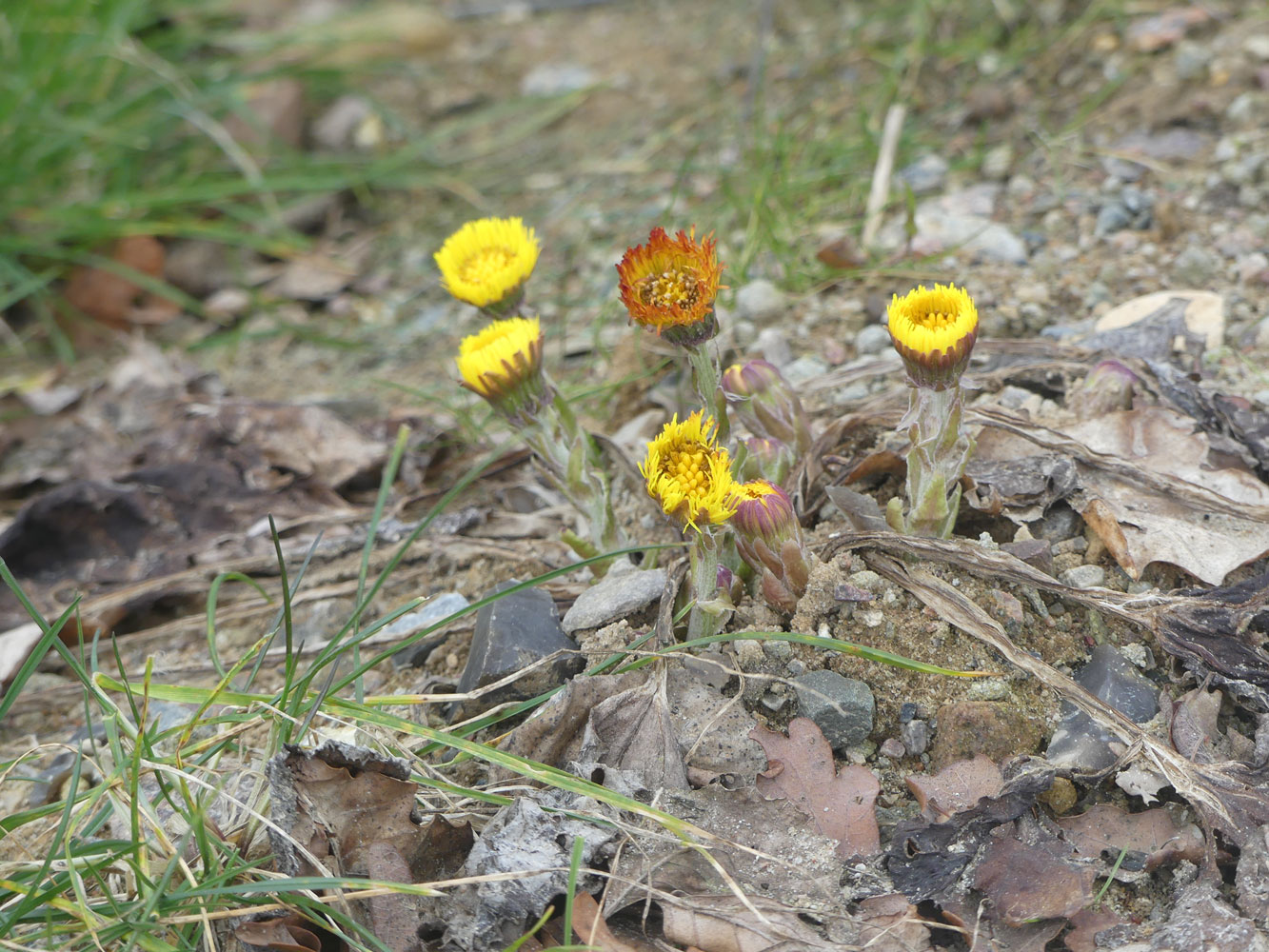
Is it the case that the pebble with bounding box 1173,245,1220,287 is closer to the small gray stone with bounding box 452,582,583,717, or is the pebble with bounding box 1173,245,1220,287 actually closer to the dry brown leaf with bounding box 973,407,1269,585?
the dry brown leaf with bounding box 973,407,1269,585

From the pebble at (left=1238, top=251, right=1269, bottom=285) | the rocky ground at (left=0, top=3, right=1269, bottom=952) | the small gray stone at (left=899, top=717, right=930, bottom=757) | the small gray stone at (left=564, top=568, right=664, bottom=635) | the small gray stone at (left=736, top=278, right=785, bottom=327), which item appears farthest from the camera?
the small gray stone at (left=736, top=278, right=785, bottom=327)

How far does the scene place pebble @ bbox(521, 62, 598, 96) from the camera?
4.15 m

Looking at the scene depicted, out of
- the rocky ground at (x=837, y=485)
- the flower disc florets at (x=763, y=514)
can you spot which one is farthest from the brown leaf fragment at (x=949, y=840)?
the flower disc florets at (x=763, y=514)

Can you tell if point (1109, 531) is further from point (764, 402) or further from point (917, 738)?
point (764, 402)

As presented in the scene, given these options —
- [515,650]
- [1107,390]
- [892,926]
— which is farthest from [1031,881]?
[1107,390]

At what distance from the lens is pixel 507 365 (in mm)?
1692

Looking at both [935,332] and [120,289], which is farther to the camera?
[120,289]

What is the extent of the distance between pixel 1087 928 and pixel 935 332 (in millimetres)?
808

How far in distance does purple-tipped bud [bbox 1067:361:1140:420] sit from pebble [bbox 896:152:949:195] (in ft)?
3.82

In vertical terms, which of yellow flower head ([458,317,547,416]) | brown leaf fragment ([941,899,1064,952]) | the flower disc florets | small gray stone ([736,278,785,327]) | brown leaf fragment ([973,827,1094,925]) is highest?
yellow flower head ([458,317,547,416])

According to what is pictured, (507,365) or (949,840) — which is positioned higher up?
(507,365)

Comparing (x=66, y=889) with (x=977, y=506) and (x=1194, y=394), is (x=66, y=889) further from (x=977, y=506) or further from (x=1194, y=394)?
(x=1194, y=394)

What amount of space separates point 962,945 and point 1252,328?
1512 millimetres

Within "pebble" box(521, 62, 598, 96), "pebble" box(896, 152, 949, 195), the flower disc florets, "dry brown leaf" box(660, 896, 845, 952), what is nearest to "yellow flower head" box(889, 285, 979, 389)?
the flower disc florets
